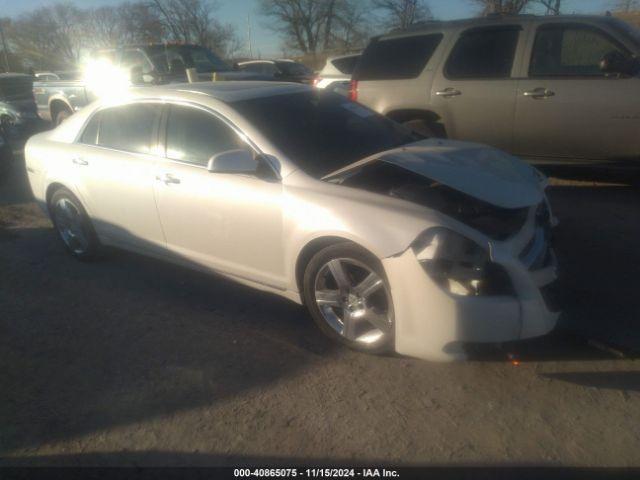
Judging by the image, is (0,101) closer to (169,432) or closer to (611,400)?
(169,432)

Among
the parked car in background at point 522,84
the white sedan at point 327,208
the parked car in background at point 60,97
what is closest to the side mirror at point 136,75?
the parked car in background at point 60,97

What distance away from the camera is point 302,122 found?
3.74 meters

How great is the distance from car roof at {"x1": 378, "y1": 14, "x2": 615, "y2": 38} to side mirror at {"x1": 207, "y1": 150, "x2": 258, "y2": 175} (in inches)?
163

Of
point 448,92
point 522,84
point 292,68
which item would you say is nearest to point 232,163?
point 448,92

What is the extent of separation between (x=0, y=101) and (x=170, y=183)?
39.2ft

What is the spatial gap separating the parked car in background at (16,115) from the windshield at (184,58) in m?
4.15

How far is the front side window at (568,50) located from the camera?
Result: 536 centimetres

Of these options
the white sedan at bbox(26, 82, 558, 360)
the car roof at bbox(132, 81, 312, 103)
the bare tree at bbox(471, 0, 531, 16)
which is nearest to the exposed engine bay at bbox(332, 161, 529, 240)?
the white sedan at bbox(26, 82, 558, 360)

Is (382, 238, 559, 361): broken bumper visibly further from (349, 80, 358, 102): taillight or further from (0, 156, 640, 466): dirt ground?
(349, 80, 358, 102): taillight

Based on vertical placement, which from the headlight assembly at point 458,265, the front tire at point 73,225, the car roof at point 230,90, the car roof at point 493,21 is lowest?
the front tire at point 73,225

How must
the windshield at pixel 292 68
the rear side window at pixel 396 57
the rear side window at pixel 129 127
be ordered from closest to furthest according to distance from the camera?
the rear side window at pixel 129 127
the rear side window at pixel 396 57
the windshield at pixel 292 68

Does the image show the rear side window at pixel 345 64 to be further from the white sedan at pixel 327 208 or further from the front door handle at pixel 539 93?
the white sedan at pixel 327 208

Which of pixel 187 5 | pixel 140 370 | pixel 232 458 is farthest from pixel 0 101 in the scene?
pixel 187 5

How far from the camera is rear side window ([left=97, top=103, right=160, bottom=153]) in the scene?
397 centimetres
